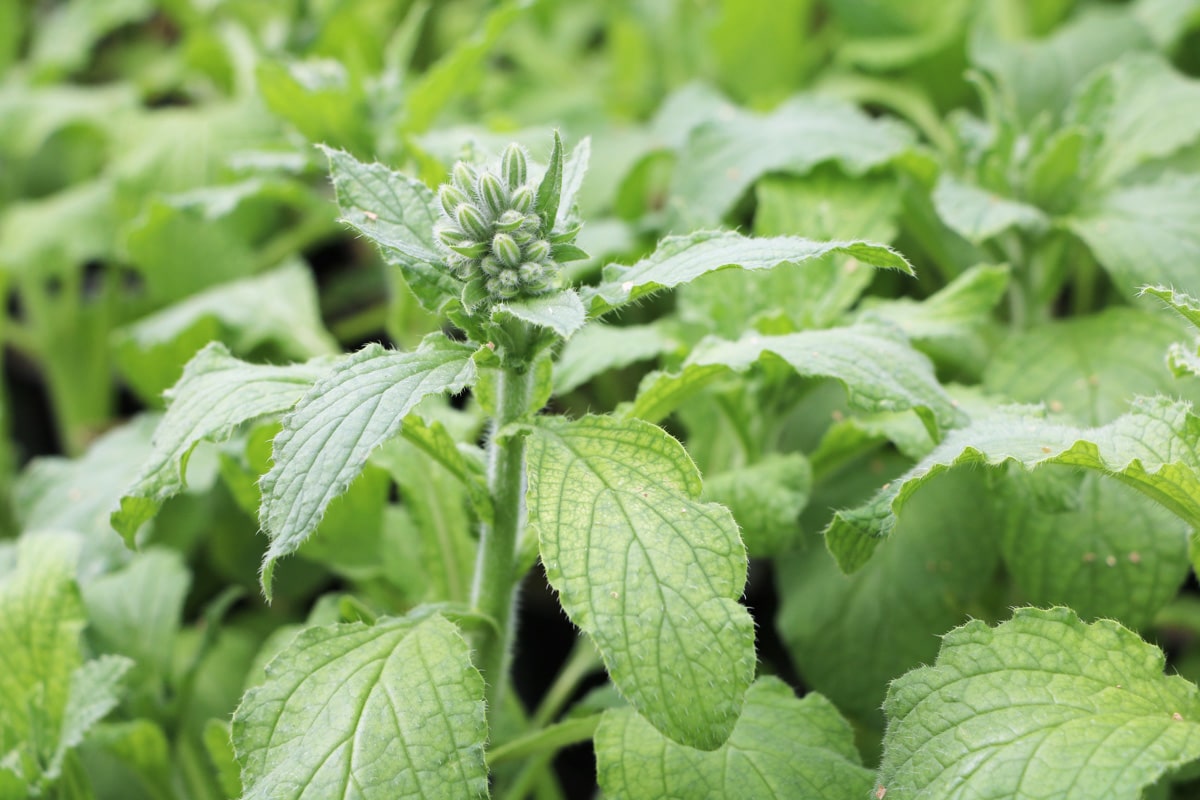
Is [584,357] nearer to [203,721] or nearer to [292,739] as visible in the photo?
[292,739]

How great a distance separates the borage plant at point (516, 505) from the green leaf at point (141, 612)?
66cm

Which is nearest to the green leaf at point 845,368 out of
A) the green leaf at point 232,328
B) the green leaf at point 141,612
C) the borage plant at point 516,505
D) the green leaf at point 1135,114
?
the borage plant at point 516,505

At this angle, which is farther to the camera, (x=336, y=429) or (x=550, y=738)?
(x=550, y=738)

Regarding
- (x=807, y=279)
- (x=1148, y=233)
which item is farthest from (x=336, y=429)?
(x=1148, y=233)

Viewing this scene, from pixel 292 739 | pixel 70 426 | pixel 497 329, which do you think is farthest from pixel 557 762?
pixel 70 426

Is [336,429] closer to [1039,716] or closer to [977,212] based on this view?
[1039,716]

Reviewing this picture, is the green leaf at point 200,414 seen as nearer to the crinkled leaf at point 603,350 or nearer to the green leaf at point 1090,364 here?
the crinkled leaf at point 603,350

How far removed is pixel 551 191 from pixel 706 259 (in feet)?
0.78

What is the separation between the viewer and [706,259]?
1.44m

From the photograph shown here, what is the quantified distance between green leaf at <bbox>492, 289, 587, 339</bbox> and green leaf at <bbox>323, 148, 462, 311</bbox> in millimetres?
152

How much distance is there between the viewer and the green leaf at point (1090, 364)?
1.93 metres

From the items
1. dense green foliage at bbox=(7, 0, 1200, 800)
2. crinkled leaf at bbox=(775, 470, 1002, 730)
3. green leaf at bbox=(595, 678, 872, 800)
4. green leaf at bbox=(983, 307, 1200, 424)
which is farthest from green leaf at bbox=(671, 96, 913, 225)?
green leaf at bbox=(595, 678, 872, 800)

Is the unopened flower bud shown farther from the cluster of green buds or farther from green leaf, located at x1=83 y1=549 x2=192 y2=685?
green leaf, located at x1=83 y1=549 x2=192 y2=685

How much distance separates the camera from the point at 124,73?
4.21 m
